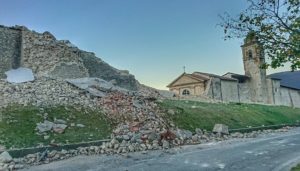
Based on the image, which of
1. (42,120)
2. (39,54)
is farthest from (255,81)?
(42,120)

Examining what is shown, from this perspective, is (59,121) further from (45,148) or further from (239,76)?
(239,76)

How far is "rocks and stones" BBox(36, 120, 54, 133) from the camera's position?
1296 centimetres

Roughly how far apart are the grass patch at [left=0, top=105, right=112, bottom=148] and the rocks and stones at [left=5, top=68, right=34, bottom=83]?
15.6 feet

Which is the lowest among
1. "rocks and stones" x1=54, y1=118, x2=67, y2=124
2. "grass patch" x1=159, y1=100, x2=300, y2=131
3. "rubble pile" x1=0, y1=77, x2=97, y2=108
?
"rocks and stones" x1=54, y1=118, x2=67, y2=124

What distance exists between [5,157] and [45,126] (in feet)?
10.1

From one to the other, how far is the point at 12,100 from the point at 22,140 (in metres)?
3.81

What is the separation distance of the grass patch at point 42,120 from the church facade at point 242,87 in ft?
79.9

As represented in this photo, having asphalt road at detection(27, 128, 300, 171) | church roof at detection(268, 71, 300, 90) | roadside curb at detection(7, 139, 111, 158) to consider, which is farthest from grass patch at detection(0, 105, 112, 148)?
church roof at detection(268, 71, 300, 90)

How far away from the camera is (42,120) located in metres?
13.7

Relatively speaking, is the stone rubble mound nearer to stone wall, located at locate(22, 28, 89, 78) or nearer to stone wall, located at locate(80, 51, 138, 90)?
stone wall, located at locate(22, 28, 89, 78)

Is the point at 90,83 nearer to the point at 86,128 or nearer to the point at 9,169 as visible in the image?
the point at 86,128

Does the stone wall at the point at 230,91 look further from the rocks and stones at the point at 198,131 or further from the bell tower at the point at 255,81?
the rocks and stones at the point at 198,131

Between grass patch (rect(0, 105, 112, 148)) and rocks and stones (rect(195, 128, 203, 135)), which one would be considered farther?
rocks and stones (rect(195, 128, 203, 135))

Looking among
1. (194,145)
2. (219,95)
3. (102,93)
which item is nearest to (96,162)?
(194,145)
